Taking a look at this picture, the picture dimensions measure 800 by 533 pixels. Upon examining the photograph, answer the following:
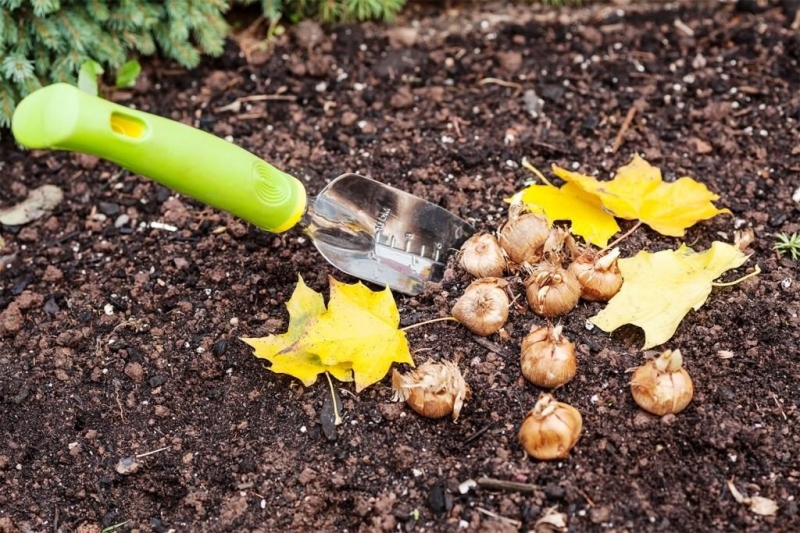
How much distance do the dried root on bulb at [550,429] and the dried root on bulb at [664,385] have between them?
0.44 ft

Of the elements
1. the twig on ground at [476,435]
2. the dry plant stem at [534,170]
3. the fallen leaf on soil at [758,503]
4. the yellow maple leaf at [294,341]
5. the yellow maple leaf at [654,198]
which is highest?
the yellow maple leaf at [654,198]

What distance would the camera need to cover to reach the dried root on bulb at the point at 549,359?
5.46ft

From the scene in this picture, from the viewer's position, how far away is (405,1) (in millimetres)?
2721

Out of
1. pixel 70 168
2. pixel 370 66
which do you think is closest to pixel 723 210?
pixel 370 66

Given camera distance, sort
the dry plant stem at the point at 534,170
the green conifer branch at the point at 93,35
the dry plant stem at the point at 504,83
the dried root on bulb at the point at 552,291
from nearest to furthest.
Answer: the dried root on bulb at the point at 552,291, the dry plant stem at the point at 534,170, the green conifer branch at the point at 93,35, the dry plant stem at the point at 504,83

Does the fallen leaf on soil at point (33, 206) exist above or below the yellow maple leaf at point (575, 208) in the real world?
below

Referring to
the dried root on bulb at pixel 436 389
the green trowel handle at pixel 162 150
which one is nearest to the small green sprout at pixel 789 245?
the dried root on bulb at pixel 436 389

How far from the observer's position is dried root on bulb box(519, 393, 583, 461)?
5.16 feet

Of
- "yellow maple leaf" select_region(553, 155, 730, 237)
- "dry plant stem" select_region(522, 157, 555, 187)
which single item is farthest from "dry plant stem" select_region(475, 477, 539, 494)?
"dry plant stem" select_region(522, 157, 555, 187)

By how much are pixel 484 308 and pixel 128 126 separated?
2.45 feet

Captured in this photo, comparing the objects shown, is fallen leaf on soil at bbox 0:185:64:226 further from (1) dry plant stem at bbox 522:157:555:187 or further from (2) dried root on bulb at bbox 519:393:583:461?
(2) dried root on bulb at bbox 519:393:583:461

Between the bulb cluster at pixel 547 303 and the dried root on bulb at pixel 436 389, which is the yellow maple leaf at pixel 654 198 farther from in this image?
the dried root on bulb at pixel 436 389

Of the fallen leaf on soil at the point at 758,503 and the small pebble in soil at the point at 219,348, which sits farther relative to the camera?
the small pebble in soil at the point at 219,348

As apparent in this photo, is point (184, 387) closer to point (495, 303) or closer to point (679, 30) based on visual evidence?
point (495, 303)
